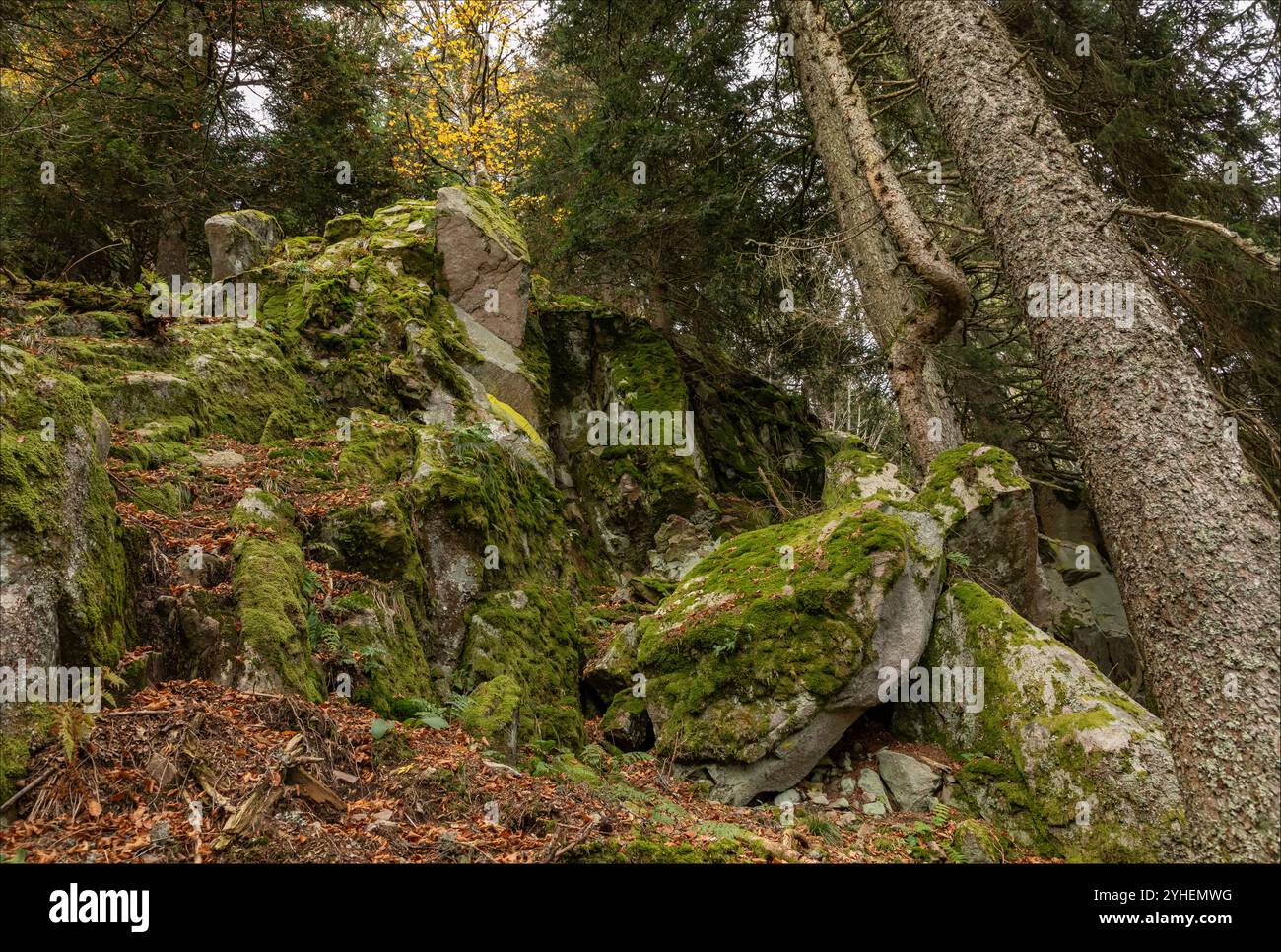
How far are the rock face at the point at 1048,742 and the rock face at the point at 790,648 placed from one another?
21.9 inches

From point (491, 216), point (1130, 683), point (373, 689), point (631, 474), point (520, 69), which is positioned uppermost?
point (520, 69)

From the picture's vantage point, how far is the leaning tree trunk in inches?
135

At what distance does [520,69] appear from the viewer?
21906mm

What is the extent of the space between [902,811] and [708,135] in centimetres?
1143

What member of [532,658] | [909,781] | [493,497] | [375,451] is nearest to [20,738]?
[532,658]

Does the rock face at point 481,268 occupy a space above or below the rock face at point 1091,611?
above

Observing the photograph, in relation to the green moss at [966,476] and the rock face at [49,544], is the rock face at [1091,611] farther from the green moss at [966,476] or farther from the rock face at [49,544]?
the rock face at [49,544]

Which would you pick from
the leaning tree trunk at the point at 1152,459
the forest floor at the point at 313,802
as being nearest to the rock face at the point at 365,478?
the forest floor at the point at 313,802

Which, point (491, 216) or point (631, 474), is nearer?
point (631, 474)

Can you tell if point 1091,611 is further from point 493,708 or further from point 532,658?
point 493,708

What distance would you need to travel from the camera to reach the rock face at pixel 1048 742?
16.1 feet

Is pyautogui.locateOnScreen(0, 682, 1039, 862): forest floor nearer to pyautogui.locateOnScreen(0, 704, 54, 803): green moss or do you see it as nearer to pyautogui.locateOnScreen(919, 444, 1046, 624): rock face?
pyautogui.locateOnScreen(0, 704, 54, 803): green moss
